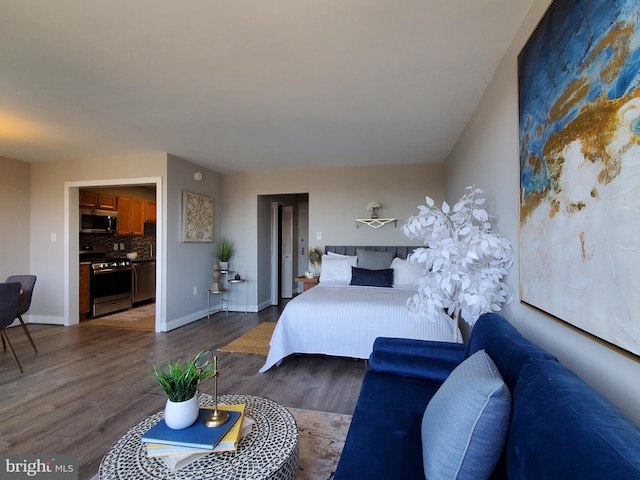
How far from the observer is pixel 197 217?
4.84 metres

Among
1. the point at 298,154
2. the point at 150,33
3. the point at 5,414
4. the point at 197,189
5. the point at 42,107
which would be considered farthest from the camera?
the point at 197,189

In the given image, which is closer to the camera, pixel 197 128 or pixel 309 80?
pixel 309 80

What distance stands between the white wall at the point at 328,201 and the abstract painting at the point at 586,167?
3.35m

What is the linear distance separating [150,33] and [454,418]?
241 cm

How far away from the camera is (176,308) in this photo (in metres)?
4.43

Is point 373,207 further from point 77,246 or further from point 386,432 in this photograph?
point 77,246

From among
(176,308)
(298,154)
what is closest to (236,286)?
(176,308)

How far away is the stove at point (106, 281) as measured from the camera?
5.08m

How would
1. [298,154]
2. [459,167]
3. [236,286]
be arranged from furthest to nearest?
1. [236,286]
2. [298,154]
3. [459,167]

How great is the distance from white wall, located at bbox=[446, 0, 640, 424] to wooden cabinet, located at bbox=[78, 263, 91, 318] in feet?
18.9

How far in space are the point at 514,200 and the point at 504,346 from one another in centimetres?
101

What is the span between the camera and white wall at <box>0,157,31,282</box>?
14.5ft

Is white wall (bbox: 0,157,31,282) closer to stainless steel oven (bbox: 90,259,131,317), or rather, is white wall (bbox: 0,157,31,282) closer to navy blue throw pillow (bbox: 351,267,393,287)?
stainless steel oven (bbox: 90,259,131,317)

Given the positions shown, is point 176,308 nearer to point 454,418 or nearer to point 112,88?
point 112,88
